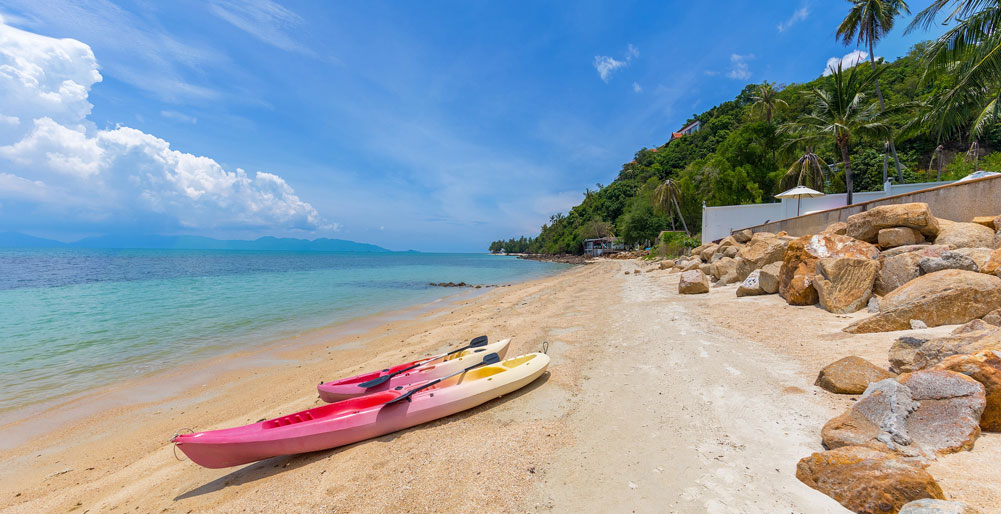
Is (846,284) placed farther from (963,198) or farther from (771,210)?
(771,210)

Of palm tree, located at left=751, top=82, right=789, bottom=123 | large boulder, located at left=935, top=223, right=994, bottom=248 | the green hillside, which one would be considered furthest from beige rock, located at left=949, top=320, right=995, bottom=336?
palm tree, located at left=751, top=82, right=789, bottom=123

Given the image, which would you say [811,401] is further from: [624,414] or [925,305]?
[925,305]

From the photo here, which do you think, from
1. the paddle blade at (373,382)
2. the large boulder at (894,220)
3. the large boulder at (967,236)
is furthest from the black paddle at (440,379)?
the large boulder at (967,236)

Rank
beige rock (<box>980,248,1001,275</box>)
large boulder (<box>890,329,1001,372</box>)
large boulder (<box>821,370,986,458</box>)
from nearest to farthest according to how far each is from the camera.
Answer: large boulder (<box>821,370,986,458</box>)
large boulder (<box>890,329,1001,372</box>)
beige rock (<box>980,248,1001,275</box>)

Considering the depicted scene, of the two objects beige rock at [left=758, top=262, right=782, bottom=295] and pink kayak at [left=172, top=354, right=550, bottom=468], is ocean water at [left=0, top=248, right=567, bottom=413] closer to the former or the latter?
pink kayak at [left=172, top=354, right=550, bottom=468]

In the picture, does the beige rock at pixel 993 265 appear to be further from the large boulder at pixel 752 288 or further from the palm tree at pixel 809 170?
the palm tree at pixel 809 170

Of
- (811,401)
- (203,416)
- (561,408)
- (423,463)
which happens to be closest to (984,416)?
(811,401)

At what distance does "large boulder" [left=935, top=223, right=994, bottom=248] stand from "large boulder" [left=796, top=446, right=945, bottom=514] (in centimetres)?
766

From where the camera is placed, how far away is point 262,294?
21.0m

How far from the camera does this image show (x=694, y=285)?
10859 mm

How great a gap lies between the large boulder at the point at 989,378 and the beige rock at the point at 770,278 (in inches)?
251

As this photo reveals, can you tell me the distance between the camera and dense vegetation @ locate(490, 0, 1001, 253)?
36.2ft

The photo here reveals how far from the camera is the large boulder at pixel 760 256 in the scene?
9.95 metres

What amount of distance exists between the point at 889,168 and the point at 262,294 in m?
44.7
